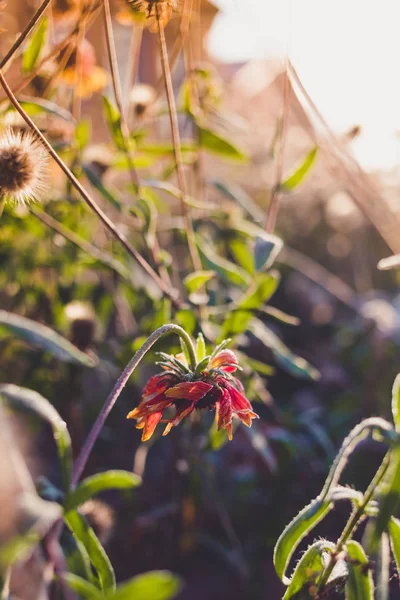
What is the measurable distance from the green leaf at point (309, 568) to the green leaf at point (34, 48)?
2.99 feet

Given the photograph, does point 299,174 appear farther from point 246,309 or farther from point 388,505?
point 388,505

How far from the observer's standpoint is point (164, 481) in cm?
154

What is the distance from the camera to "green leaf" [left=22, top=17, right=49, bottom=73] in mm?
1068

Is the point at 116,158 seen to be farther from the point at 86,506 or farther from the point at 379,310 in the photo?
the point at 379,310

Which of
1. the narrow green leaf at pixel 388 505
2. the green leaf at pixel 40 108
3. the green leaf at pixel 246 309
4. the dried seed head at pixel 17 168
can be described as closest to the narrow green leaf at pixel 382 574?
the narrow green leaf at pixel 388 505

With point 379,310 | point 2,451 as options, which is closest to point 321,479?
point 379,310

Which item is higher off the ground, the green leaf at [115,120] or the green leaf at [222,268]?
the green leaf at [115,120]

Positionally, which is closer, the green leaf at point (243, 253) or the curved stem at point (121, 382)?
the curved stem at point (121, 382)

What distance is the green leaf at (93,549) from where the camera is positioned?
28.1 inches

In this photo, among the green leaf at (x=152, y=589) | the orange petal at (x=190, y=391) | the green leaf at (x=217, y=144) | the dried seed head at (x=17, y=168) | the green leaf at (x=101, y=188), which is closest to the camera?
the green leaf at (x=152, y=589)

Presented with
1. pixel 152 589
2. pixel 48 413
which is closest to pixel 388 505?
pixel 152 589

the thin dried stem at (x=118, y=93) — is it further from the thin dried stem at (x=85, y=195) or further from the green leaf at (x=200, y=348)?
the green leaf at (x=200, y=348)

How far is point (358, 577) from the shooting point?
737mm

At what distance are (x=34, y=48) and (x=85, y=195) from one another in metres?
0.47
